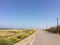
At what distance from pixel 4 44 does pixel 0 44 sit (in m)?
0.34

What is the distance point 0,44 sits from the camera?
1075 centimetres

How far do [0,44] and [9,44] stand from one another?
81 centimetres

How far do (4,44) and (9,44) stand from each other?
0.47 meters

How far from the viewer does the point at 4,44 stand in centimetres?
1095

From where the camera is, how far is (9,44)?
1126cm
